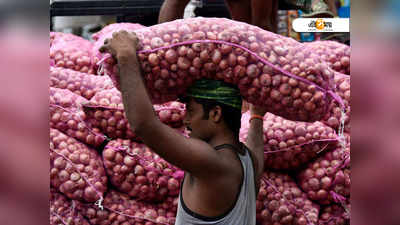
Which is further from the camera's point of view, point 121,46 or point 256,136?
point 256,136

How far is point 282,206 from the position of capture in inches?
78.2

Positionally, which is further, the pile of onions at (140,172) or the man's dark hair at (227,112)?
the pile of onions at (140,172)

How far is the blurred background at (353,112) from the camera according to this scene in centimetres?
73

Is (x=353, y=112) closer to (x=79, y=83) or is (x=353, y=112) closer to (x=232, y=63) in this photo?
(x=232, y=63)

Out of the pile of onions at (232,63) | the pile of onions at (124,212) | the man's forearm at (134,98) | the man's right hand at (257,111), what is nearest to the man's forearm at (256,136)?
the man's right hand at (257,111)

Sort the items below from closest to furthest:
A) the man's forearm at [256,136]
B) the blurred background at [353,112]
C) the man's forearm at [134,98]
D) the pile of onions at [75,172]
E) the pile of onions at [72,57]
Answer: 1. the blurred background at [353,112]
2. the man's forearm at [134,98]
3. the man's forearm at [256,136]
4. the pile of onions at [75,172]
5. the pile of onions at [72,57]

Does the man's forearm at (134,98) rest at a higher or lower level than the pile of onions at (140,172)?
higher

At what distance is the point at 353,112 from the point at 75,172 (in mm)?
1357

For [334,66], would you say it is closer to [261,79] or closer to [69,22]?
[261,79]

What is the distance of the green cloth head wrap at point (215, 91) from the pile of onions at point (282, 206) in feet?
2.05

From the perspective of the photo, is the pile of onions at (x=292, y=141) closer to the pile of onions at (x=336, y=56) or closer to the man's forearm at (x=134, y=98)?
the pile of onions at (x=336, y=56)

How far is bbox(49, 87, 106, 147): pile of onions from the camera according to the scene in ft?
6.75

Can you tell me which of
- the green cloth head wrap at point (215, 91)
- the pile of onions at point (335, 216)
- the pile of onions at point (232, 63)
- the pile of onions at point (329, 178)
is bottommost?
A: the pile of onions at point (335, 216)

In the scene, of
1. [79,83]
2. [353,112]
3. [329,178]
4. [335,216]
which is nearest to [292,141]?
[329,178]
